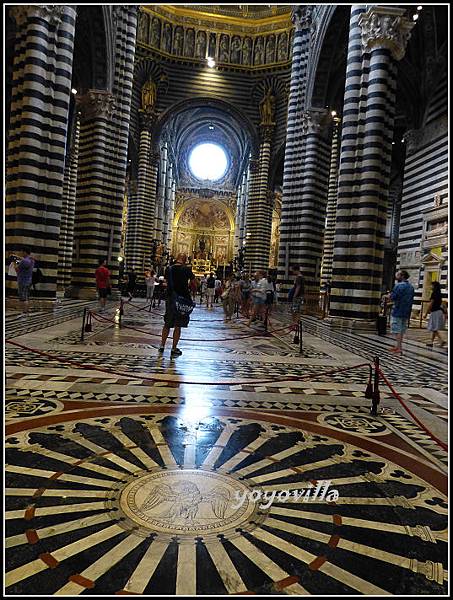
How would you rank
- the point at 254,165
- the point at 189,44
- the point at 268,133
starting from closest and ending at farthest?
the point at 189,44
the point at 268,133
the point at 254,165

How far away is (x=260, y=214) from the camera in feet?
123

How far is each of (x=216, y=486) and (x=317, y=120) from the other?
2120cm

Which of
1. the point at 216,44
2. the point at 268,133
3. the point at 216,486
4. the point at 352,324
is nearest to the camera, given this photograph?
the point at 216,486

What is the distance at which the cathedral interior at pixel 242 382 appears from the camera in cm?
207

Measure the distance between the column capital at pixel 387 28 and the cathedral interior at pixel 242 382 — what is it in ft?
0.18

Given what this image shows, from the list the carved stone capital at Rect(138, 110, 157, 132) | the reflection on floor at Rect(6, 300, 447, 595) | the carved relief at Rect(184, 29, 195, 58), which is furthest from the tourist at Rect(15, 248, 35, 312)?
the carved relief at Rect(184, 29, 195, 58)

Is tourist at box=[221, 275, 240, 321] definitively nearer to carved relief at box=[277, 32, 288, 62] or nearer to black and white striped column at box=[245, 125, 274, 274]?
black and white striped column at box=[245, 125, 274, 274]

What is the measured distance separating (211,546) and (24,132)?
43.9 ft

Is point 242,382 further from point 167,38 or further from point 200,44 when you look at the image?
point 200,44

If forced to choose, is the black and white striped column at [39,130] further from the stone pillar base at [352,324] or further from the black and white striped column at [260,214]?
the black and white striped column at [260,214]

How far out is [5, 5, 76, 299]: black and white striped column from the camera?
12.6 meters

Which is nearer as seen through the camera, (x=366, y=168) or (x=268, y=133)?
(x=366, y=168)

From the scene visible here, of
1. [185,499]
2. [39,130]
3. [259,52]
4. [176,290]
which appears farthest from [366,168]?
[259,52]

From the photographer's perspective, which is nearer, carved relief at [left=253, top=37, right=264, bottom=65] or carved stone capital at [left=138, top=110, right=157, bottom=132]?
carved stone capital at [left=138, top=110, right=157, bottom=132]
